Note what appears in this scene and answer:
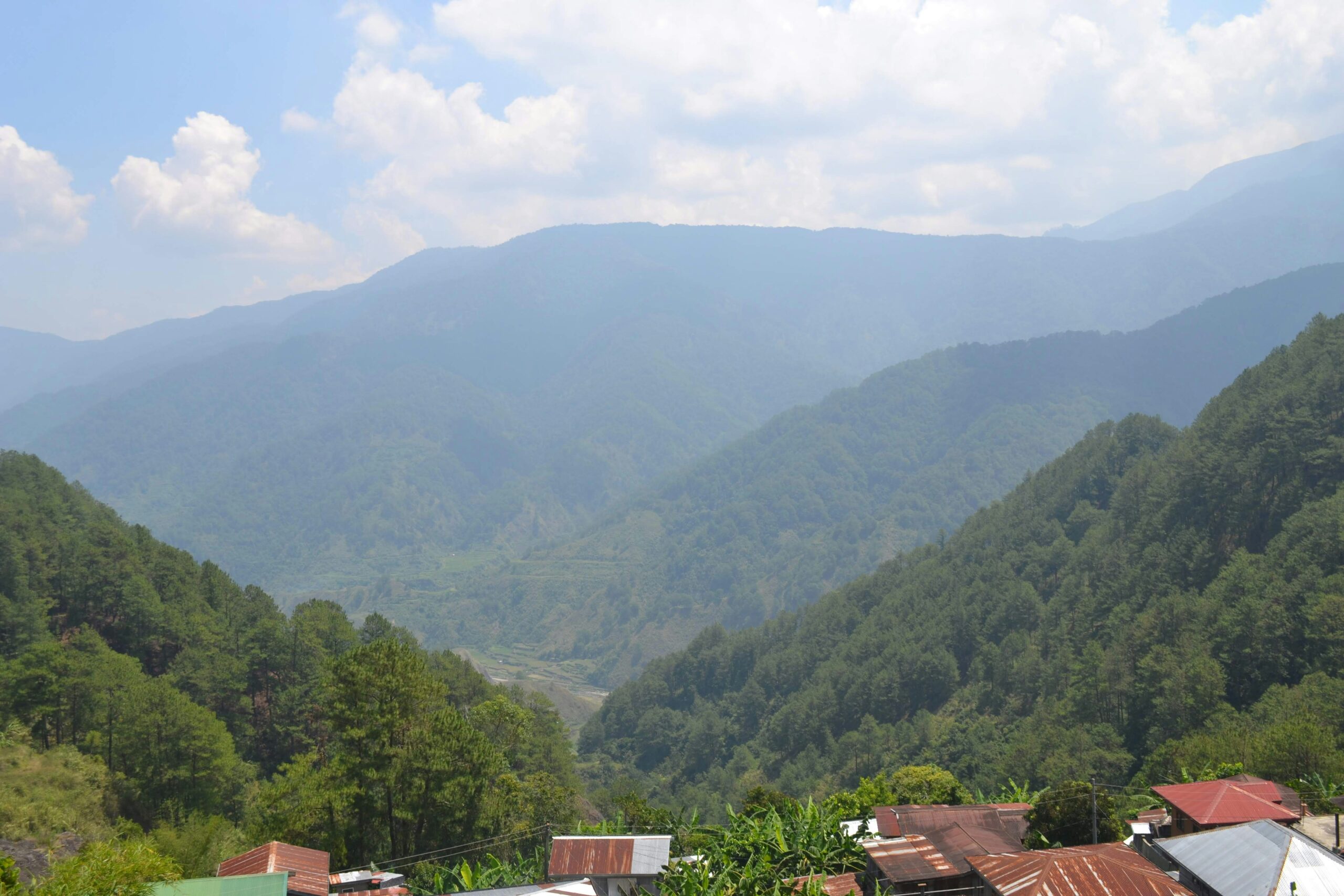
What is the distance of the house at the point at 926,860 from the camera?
1103 inches

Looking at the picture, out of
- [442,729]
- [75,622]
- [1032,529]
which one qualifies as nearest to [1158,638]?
[1032,529]

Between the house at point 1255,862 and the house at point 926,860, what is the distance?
219 inches

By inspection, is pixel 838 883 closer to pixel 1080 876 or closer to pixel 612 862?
pixel 1080 876

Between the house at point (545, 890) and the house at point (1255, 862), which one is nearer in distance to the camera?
the house at point (1255, 862)

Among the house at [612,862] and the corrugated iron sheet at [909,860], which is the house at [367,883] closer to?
the house at [612,862]

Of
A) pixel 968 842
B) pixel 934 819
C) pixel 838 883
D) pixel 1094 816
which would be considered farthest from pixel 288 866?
pixel 1094 816

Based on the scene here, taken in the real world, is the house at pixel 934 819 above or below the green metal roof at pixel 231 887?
below

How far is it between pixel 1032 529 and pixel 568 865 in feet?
360

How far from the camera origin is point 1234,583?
73.8m

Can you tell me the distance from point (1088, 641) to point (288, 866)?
266 ft

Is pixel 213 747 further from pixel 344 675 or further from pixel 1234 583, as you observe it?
pixel 1234 583

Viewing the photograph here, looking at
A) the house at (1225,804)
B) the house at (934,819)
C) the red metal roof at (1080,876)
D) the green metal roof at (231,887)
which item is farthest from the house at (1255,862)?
the green metal roof at (231,887)

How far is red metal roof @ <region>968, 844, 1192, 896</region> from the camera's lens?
24.3 m

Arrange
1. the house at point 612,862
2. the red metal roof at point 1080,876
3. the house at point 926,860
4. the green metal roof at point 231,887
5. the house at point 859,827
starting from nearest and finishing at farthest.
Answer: the red metal roof at point 1080,876 < the green metal roof at point 231,887 < the house at point 926,860 < the house at point 612,862 < the house at point 859,827
